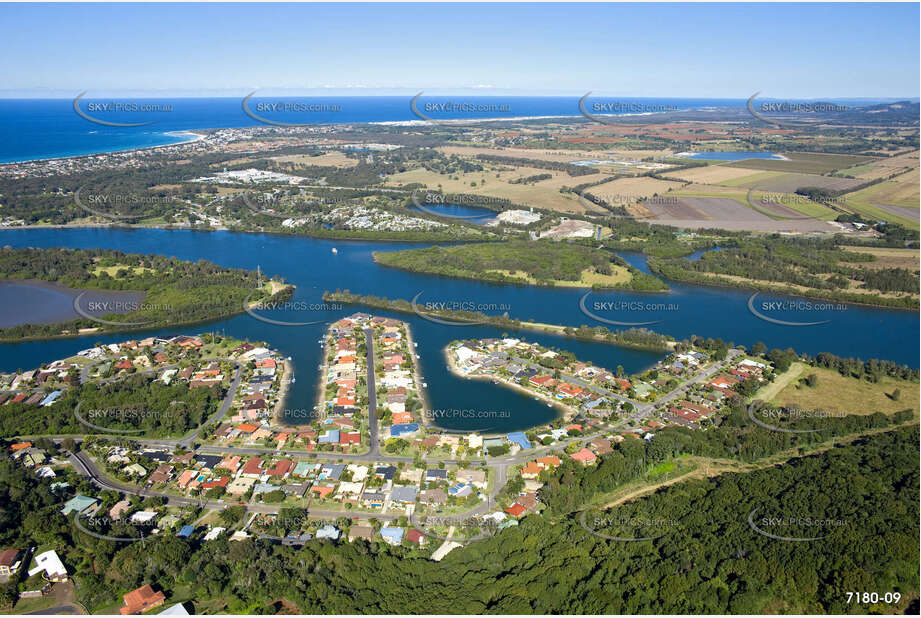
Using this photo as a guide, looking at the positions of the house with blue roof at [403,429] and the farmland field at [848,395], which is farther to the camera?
the farmland field at [848,395]

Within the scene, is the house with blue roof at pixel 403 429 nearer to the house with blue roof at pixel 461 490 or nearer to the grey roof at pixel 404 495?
the grey roof at pixel 404 495

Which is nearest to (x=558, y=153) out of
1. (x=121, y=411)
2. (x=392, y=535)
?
(x=121, y=411)

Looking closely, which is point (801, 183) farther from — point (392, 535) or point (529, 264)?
point (392, 535)

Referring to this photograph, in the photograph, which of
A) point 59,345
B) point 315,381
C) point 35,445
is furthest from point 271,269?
point 35,445

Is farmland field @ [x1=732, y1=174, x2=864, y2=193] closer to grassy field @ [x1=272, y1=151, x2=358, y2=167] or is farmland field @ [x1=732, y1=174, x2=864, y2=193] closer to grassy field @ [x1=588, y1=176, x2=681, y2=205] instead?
grassy field @ [x1=588, y1=176, x2=681, y2=205]

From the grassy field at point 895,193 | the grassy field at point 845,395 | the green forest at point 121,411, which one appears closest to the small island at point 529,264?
the grassy field at point 845,395

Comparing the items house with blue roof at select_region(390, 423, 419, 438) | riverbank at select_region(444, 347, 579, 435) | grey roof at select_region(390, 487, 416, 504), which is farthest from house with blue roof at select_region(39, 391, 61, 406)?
riverbank at select_region(444, 347, 579, 435)
